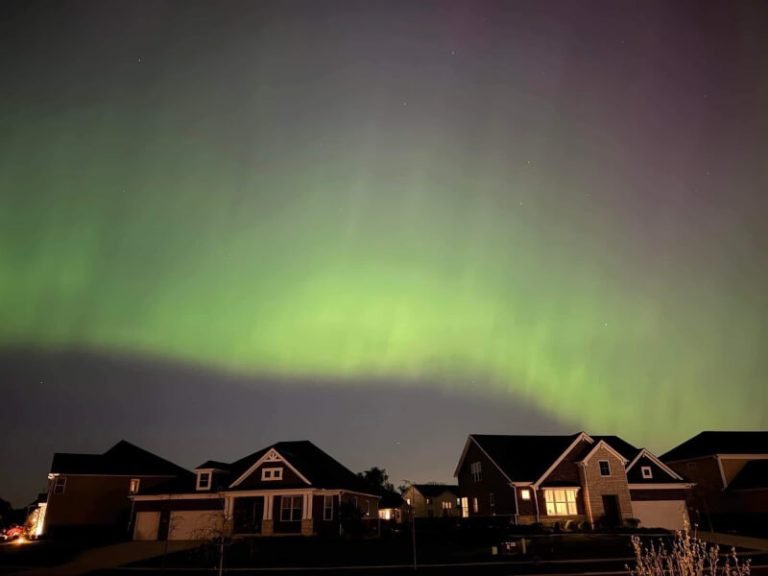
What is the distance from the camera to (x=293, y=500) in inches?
1848

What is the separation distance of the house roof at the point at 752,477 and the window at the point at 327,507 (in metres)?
37.3

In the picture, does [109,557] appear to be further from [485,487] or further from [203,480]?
[485,487]

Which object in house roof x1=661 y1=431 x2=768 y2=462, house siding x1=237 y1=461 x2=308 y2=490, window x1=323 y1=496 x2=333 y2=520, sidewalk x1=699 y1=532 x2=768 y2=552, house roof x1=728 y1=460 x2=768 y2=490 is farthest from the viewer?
house roof x1=661 y1=431 x2=768 y2=462

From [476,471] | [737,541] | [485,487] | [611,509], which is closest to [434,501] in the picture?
[476,471]

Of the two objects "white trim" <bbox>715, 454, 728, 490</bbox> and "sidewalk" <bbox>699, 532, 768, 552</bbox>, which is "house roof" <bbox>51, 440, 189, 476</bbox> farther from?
"white trim" <bbox>715, 454, 728, 490</bbox>

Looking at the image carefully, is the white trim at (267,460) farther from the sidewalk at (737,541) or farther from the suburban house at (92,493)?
the sidewalk at (737,541)

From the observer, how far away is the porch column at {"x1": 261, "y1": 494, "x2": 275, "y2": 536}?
151 ft

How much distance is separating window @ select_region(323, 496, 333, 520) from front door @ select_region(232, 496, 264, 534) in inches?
202

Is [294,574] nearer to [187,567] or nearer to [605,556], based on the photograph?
[187,567]

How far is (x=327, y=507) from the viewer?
4697 centimetres

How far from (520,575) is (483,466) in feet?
95.6

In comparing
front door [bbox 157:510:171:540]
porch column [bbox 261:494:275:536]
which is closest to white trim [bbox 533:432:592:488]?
porch column [bbox 261:494:275:536]

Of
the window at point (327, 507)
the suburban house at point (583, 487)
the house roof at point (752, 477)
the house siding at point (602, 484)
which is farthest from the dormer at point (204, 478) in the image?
the house roof at point (752, 477)

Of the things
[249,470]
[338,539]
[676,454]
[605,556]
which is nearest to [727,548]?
[605,556]
